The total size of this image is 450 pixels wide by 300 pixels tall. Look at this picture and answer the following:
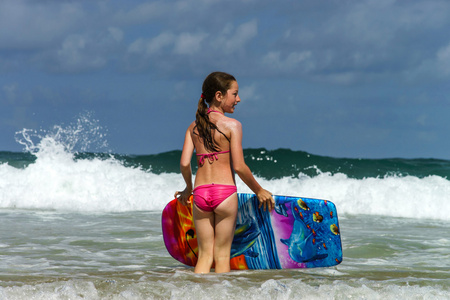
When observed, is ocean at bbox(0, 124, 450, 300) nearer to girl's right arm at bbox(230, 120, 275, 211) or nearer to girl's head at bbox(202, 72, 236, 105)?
girl's right arm at bbox(230, 120, 275, 211)

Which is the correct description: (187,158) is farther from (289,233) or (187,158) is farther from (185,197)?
(289,233)

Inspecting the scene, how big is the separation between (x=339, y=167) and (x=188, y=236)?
45.3 ft

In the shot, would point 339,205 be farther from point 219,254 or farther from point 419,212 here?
point 219,254

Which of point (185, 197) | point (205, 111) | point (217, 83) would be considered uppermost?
point (217, 83)

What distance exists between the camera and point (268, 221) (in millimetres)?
4281

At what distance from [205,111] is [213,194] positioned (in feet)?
2.03

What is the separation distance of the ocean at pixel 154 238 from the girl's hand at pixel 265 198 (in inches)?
21.7

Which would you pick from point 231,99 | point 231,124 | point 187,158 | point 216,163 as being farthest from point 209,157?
point 231,99

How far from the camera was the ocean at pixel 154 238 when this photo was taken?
11.6 feet

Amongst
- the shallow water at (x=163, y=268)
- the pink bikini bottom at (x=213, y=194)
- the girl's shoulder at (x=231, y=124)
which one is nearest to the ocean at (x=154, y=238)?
the shallow water at (x=163, y=268)

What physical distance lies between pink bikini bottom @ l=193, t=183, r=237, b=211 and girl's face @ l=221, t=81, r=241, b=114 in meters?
0.57

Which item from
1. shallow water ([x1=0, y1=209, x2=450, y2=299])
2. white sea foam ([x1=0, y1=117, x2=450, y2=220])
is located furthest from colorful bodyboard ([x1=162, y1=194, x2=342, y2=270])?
white sea foam ([x1=0, y1=117, x2=450, y2=220])

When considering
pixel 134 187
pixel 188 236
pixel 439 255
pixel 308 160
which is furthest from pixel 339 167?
pixel 188 236

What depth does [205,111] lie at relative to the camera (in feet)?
12.8
